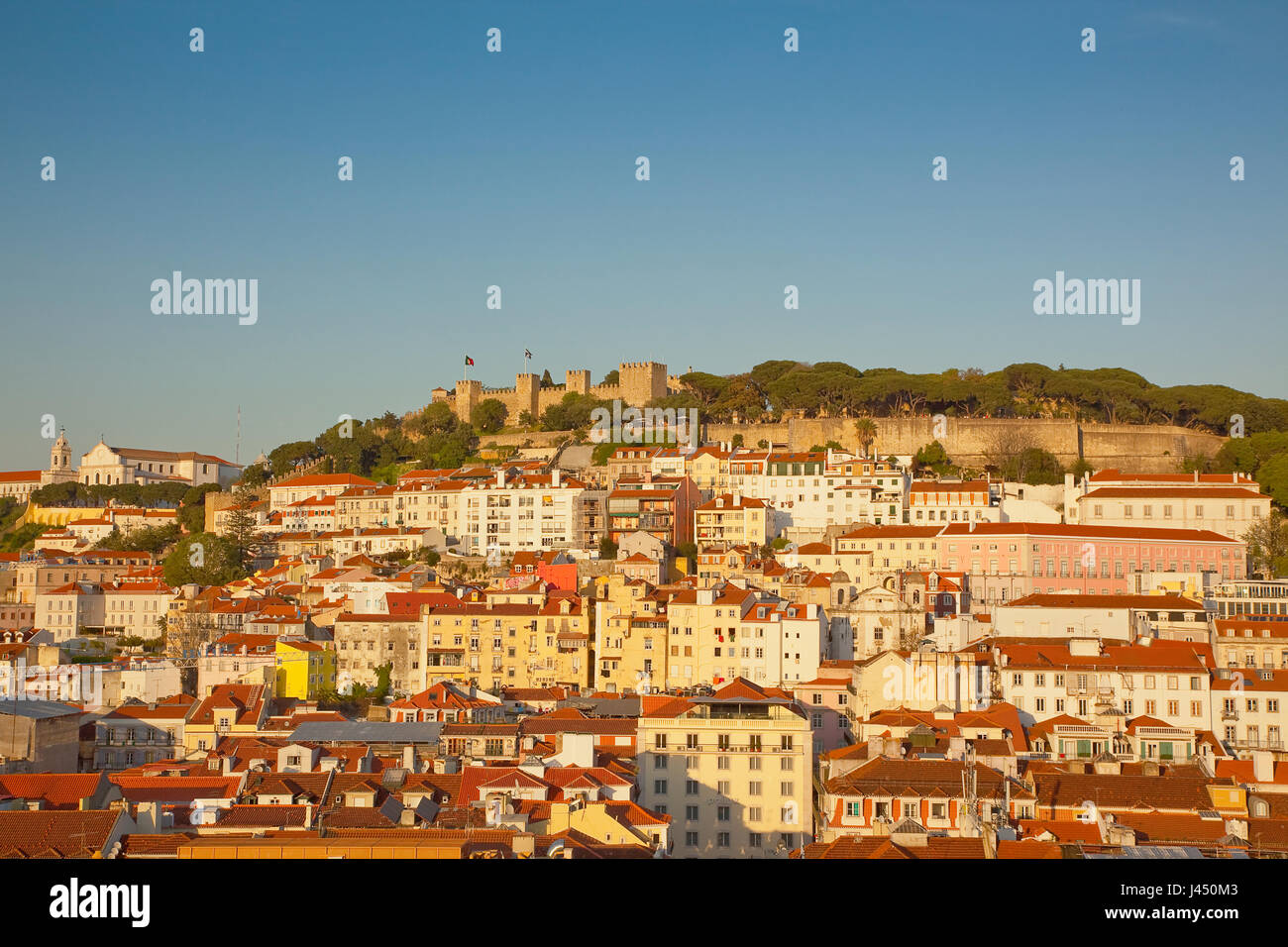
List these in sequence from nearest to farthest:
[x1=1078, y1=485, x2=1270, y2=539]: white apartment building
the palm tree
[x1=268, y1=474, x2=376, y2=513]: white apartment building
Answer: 1. [x1=1078, y1=485, x2=1270, y2=539]: white apartment building
2. the palm tree
3. [x1=268, y1=474, x2=376, y2=513]: white apartment building

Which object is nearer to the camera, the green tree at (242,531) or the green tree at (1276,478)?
the green tree at (1276,478)

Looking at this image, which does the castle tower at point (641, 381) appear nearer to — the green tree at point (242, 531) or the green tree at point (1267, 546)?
the green tree at point (242, 531)

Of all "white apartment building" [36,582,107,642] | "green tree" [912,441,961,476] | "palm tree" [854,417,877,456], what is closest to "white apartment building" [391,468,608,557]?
"white apartment building" [36,582,107,642]

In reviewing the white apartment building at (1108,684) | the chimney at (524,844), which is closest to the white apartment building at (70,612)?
the white apartment building at (1108,684)

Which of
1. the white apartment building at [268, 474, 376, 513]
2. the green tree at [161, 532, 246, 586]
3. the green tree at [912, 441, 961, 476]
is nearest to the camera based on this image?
the green tree at [161, 532, 246, 586]

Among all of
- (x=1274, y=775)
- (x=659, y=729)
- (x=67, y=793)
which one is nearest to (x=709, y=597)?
(x=659, y=729)

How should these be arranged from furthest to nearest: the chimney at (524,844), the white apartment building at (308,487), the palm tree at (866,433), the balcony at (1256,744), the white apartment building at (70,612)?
1. the white apartment building at (308,487)
2. the palm tree at (866,433)
3. the white apartment building at (70,612)
4. the balcony at (1256,744)
5. the chimney at (524,844)

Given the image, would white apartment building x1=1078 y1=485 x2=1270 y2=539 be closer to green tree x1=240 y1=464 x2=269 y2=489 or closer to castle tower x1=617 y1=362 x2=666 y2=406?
castle tower x1=617 y1=362 x2=666 y2=406
